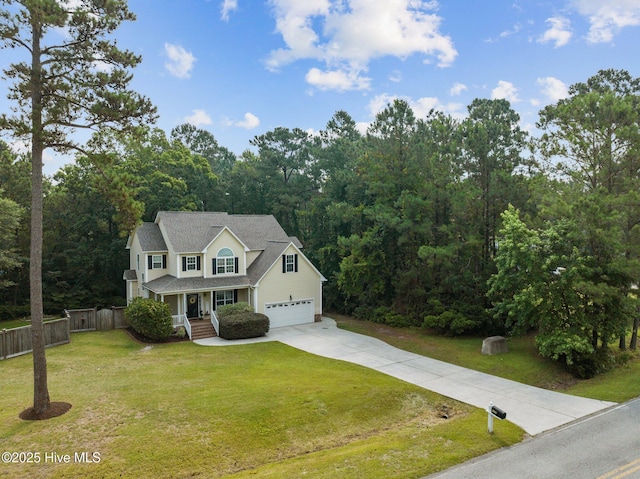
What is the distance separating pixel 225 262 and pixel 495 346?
16460mm

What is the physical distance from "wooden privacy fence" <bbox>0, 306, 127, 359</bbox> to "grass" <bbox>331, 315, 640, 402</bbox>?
1477cm

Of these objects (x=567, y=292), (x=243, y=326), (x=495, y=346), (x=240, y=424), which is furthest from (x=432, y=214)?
(x=240, y=424)

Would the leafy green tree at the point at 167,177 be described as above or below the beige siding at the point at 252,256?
above

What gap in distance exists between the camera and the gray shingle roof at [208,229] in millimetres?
26234

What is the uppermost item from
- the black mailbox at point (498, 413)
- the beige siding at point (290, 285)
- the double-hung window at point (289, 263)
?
the double-hung window at point (289, 263)

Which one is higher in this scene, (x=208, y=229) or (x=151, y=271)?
(x=208, y=229)

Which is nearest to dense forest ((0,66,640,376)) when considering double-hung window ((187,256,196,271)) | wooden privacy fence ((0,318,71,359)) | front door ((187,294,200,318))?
wooden privacy fence ((0,318,71,359))

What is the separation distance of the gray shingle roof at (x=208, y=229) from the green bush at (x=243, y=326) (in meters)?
5.30

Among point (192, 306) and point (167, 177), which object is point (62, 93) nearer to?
point (192, 306)

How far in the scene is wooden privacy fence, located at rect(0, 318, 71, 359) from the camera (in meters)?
18.3

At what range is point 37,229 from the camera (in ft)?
38.3

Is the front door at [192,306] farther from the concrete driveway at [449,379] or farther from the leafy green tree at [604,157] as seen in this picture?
the leafy green tree at [604,157]

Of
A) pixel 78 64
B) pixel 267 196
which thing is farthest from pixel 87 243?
pixel 78 64

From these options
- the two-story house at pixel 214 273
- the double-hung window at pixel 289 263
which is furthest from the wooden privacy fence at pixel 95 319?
the double-hung window at pixel 289 263
